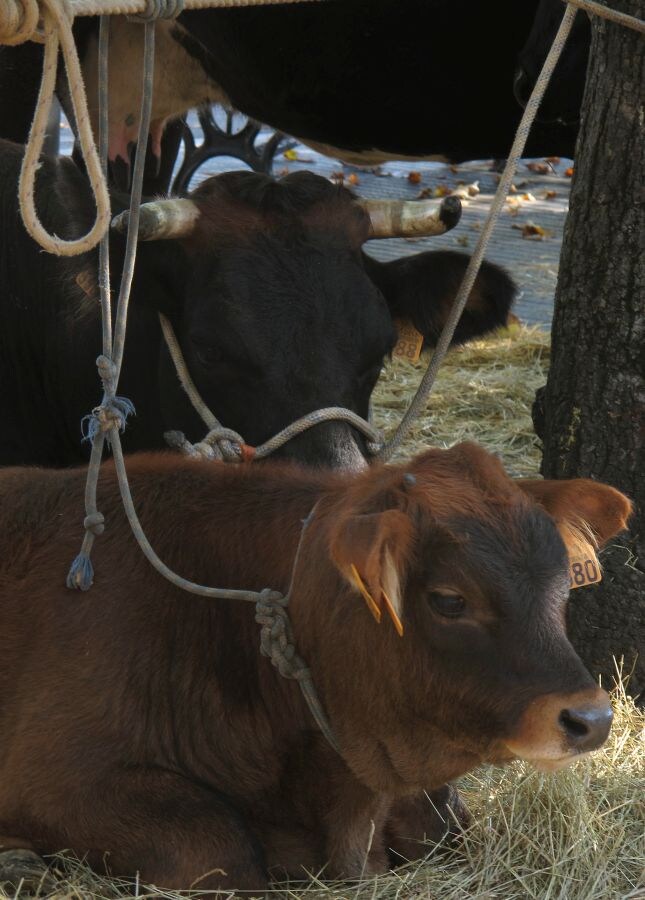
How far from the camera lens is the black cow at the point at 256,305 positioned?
3.97 meters

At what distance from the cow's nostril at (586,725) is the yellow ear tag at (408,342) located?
2223 millimetres

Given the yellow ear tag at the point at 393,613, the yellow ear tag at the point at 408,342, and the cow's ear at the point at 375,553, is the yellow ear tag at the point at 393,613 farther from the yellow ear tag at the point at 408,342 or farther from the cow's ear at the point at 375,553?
the yellow ear tag at the point at 408,342

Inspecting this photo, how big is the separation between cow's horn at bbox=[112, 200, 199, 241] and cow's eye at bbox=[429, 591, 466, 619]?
5.79ft

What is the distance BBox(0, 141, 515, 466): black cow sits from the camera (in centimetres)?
397

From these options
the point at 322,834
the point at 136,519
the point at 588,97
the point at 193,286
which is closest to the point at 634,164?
the point at 588,97

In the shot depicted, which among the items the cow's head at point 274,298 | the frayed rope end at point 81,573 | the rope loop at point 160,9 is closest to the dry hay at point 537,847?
the frayed rope end at point 81,573

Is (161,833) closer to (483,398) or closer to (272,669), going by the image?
(272,669)

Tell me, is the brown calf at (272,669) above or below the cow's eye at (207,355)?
below

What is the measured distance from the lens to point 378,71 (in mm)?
5969

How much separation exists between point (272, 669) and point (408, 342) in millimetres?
1799

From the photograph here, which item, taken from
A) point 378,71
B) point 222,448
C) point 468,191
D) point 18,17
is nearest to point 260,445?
point 222,448

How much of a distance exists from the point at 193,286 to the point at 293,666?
60.3 inches

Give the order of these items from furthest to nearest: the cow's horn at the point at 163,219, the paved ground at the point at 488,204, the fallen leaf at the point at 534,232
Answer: the fallen leaf at the point at 534,232 → the paved ground at the point at 488,204 → the cow's horn at the point at 163,219

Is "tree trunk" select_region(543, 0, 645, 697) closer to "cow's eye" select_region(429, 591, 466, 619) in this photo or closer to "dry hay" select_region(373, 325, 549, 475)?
"cow's eye" select_region(429, 591, 466, 619)
